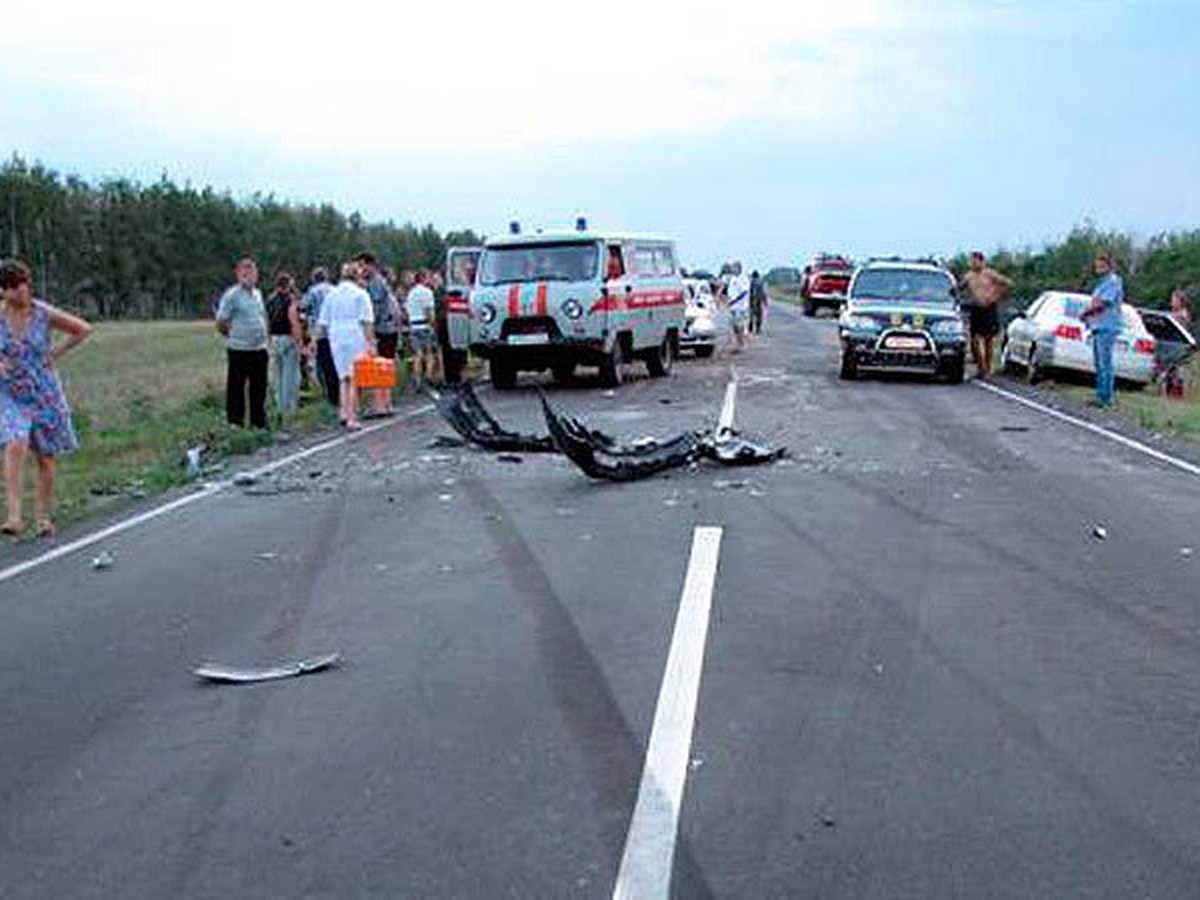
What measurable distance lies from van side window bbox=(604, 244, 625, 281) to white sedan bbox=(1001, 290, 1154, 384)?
6.46 m

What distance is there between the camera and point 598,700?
6262 mm

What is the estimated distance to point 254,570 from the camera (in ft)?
30.2

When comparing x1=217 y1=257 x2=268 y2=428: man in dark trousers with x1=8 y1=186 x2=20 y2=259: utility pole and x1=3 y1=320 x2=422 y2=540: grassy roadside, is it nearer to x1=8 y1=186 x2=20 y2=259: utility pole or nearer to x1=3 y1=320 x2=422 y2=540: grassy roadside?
x1=3 y1=320 x2=422 y2=540: grassy roadside

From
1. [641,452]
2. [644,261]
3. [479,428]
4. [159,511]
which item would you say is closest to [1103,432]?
[641,452]

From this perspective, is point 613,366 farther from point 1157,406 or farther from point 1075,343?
point 1157,406

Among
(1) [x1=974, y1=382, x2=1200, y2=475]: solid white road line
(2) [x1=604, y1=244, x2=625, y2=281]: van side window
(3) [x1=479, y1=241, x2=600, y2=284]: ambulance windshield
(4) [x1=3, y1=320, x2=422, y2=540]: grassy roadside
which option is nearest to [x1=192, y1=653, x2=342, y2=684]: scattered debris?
(4) [x1=3, y1=320, x2=422, y2=540]: grassy roadside

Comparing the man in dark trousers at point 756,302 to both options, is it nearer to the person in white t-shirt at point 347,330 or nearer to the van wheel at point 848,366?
the van wheel at point 848,366

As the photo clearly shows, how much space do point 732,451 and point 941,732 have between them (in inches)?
314

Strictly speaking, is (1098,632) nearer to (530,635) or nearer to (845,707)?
(845,707)

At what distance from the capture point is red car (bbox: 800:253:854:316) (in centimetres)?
5938

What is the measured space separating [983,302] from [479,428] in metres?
11.5

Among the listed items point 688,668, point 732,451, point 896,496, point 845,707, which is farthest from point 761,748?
point 732,451

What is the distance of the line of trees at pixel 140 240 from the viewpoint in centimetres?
6431

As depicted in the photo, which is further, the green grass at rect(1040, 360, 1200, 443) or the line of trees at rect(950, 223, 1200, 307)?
the line of trees at rect(950, 223, 1200, 307)
